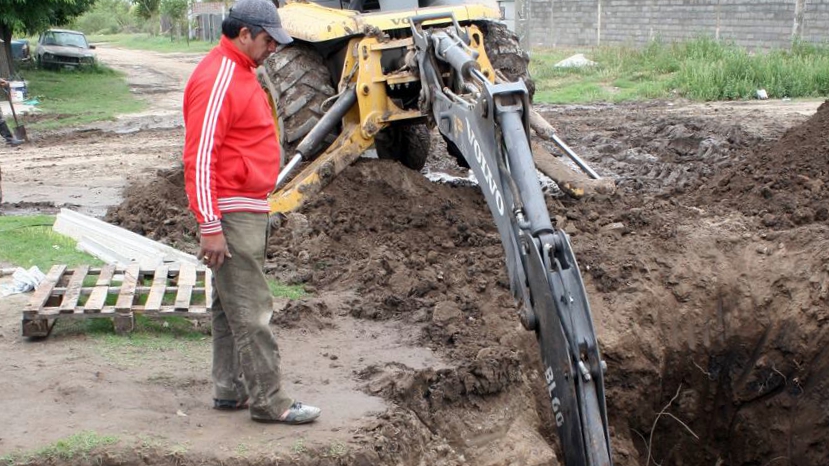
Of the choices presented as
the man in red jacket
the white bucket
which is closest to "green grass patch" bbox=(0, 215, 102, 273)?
the man in red jacket

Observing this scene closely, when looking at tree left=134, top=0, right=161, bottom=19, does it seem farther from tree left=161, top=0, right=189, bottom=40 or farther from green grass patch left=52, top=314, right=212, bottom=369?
green grass patch left=52, top=314, right=212, bottom=369

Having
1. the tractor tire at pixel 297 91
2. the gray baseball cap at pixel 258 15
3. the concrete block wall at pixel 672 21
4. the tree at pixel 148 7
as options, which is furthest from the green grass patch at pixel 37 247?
the tree at pixel 148 7

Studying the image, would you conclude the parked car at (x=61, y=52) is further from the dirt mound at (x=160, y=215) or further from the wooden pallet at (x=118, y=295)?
the wooden pallet at (x=118, y=295)

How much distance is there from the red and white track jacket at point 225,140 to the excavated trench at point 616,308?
53.9 inches

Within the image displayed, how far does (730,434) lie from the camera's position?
23.7 ft

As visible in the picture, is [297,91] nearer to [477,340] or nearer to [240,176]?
[477,340]

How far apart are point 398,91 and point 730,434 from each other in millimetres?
3724

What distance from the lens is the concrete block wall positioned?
20.2 meters

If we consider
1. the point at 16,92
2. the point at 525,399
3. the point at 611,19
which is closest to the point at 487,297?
the point at 525,399

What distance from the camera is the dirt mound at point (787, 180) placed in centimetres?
795

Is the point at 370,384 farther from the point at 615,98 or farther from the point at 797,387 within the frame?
the point at 615,98

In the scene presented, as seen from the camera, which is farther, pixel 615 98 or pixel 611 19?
pixel 611 19

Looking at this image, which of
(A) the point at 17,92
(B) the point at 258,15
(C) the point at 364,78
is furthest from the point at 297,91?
(A) the point at 17,92

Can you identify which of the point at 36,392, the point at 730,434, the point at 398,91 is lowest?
the point at 730,434
